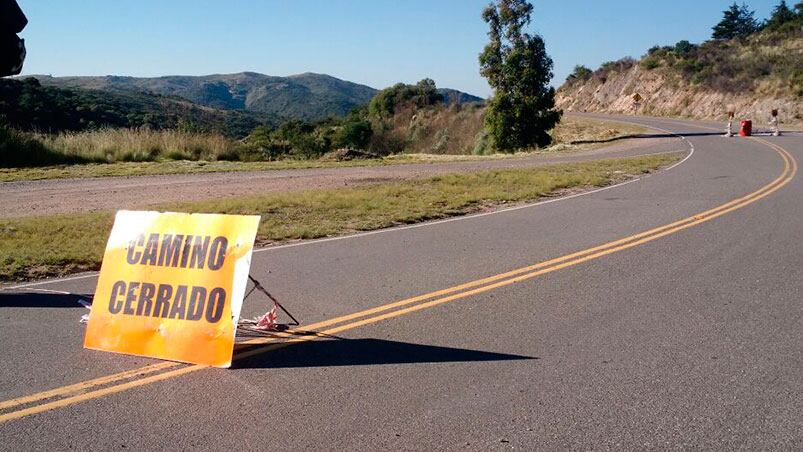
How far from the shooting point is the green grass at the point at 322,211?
10.1 meters

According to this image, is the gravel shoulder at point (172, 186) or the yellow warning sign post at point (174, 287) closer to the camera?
the yellow warning sign post at point (174, 287)

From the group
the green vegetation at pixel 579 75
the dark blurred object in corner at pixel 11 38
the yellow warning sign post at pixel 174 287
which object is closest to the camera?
the yellow warning sign post at pixel 174 287

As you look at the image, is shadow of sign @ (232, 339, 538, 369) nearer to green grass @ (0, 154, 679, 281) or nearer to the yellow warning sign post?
the yellow warning sign post

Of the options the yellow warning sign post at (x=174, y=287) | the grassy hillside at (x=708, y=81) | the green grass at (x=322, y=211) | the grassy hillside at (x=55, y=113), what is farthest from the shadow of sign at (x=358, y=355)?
the grassy hillside at (x=708, y=81)

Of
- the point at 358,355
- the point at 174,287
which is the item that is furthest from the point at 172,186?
the point at 358,355

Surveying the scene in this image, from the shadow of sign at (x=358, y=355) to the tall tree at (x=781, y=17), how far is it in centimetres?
7106

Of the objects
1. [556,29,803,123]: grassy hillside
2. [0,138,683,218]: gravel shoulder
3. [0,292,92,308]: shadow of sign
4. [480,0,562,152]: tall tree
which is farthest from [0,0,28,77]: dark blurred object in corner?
[556,29,803,123]: grassy hillside

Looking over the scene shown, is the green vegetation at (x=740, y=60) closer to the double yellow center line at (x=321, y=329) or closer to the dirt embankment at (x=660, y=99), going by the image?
the dirt embankment at (x=660, y=99)

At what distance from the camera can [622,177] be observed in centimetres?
2108

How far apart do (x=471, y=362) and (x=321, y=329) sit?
1511 mm

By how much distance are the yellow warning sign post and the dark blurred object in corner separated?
2898mm

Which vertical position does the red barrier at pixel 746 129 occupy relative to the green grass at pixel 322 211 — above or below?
below

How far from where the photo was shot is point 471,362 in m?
5.91

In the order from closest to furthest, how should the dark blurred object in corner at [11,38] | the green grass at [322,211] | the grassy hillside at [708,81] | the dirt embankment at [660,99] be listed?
the dark blurred object in corner at [11,38] < the green grass at [322,211] < the dirt embankment at [660,99] < the grassy hillside at [708,81]
